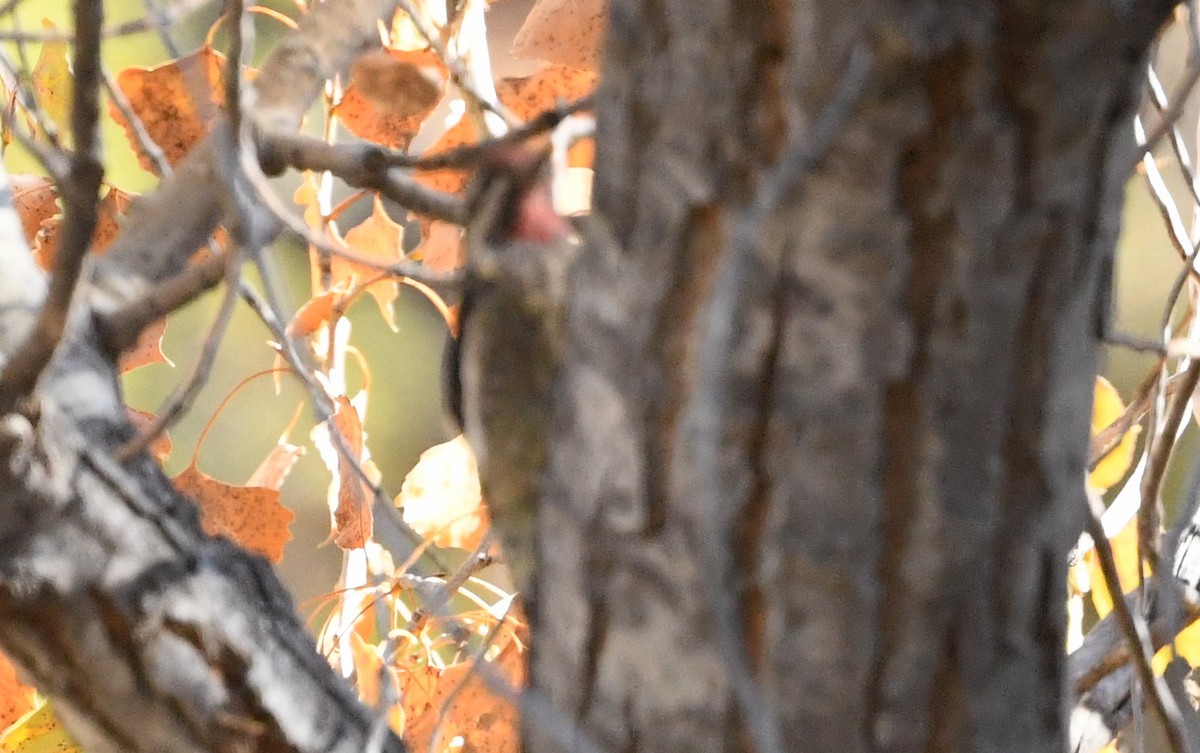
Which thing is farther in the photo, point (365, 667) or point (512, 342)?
point (365, 667)

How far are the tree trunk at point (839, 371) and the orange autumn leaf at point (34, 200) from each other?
467 mm

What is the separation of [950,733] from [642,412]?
0.10m

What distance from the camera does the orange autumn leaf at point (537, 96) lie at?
0.59m

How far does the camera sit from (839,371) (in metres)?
0.23

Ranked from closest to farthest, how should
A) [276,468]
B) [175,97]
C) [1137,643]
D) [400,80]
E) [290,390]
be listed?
1. [1137,643]
2. [400,80]
3. [175,97]
4. [276,468]
5. [290,390]

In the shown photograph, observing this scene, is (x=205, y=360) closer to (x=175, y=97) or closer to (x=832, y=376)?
(x=832, y=376)

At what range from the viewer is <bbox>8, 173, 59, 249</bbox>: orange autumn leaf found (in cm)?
60

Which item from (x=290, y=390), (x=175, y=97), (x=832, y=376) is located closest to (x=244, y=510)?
(x=175, y=97)

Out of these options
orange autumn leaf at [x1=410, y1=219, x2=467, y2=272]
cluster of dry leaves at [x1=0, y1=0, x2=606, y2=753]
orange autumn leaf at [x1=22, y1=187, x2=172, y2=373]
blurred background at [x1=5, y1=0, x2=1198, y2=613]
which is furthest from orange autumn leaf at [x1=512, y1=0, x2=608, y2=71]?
blurred background at [x1=5, y1=0, x2=1198, y2=613]

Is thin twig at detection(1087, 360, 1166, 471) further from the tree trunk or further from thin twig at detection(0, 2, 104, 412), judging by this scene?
thin twig at detection(0, 2, 104, 412)

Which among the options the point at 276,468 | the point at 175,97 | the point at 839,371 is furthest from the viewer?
the point at 276,468

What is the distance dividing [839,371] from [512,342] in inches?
3.7

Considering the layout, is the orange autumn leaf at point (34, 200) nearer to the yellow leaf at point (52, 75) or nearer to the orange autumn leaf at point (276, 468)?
the yellow leaf at point (52, 75)

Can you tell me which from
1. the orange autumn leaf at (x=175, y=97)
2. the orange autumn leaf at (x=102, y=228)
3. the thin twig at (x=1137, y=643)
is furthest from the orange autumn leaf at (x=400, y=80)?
the thin twig at (x=1137, y=643)
